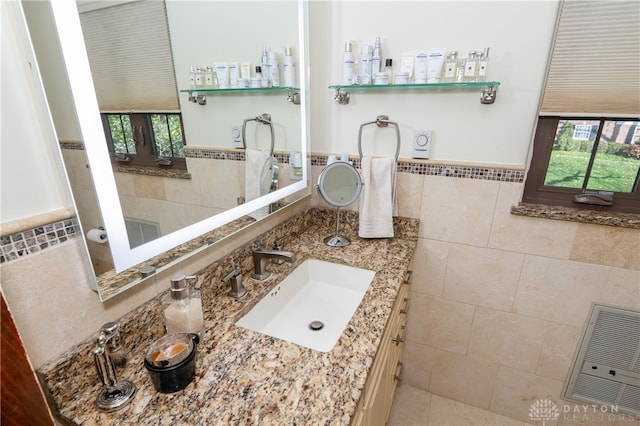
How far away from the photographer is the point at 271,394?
26.4 inches

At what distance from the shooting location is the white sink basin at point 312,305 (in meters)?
1.04

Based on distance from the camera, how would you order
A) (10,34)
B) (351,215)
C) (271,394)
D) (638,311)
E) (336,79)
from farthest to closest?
(351,215) → (336,79) → (638,311) → (271,394) → (10,34)

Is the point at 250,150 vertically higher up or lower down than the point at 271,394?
higher up

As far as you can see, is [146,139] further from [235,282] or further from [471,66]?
[471,66]

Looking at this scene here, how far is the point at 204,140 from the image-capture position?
1.07 m

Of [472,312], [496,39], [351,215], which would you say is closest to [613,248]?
Answer: [472,312]

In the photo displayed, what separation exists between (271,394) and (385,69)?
4.13ft

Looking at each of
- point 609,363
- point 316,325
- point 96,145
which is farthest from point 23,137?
point 609,363

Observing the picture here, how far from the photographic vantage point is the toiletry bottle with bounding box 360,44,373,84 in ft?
4.19

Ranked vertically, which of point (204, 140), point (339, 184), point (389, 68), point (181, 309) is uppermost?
point (389, 68)

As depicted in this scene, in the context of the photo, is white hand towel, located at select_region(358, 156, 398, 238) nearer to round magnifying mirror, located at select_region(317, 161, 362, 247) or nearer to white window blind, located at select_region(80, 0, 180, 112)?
round magnifying mirror, located at select_region(317, 161, 362, 247)

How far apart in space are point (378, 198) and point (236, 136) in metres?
0.69

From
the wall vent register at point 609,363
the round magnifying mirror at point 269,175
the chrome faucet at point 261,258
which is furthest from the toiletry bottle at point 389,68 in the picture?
the wall vent register at point 609,363

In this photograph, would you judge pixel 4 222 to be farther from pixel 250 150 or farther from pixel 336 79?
pixel 336 79
